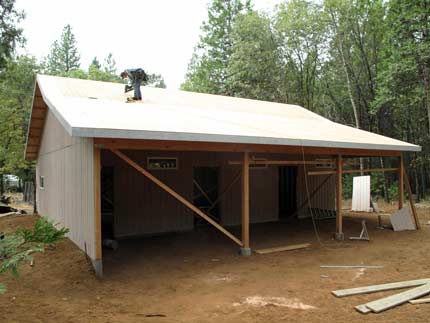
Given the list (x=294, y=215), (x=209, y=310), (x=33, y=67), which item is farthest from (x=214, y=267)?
(x=33, y=67)

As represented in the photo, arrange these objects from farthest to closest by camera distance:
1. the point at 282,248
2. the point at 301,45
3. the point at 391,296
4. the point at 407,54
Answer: the point at 301,45, the point at 407,54, the point at 282,248, the point at 391,296

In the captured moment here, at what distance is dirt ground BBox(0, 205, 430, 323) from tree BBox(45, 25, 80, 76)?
35.8 m

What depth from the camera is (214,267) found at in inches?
241

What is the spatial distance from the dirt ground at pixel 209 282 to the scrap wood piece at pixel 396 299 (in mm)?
80

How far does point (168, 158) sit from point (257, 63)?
1232 cm

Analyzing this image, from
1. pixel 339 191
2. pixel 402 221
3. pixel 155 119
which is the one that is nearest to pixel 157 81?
pixel 402 221

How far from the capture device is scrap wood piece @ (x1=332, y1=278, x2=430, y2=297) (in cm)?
463

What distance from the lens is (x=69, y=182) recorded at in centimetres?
756

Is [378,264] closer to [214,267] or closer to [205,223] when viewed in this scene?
[214,267]

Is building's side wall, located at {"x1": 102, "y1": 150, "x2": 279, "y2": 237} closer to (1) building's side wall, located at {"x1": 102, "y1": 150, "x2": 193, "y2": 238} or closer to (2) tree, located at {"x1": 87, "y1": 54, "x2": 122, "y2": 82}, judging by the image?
(1) building's side wall, located at {"x1": 102, "y1": 150, "x2": 193, "y2": 238}

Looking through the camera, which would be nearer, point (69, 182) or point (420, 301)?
point (420, 301)

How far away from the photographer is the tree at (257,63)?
767 inches

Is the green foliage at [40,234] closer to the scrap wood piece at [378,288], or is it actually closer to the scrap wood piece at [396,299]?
the scrap wood piece at [378,288]

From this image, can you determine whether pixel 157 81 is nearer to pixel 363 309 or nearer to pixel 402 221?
pixel 402 221
